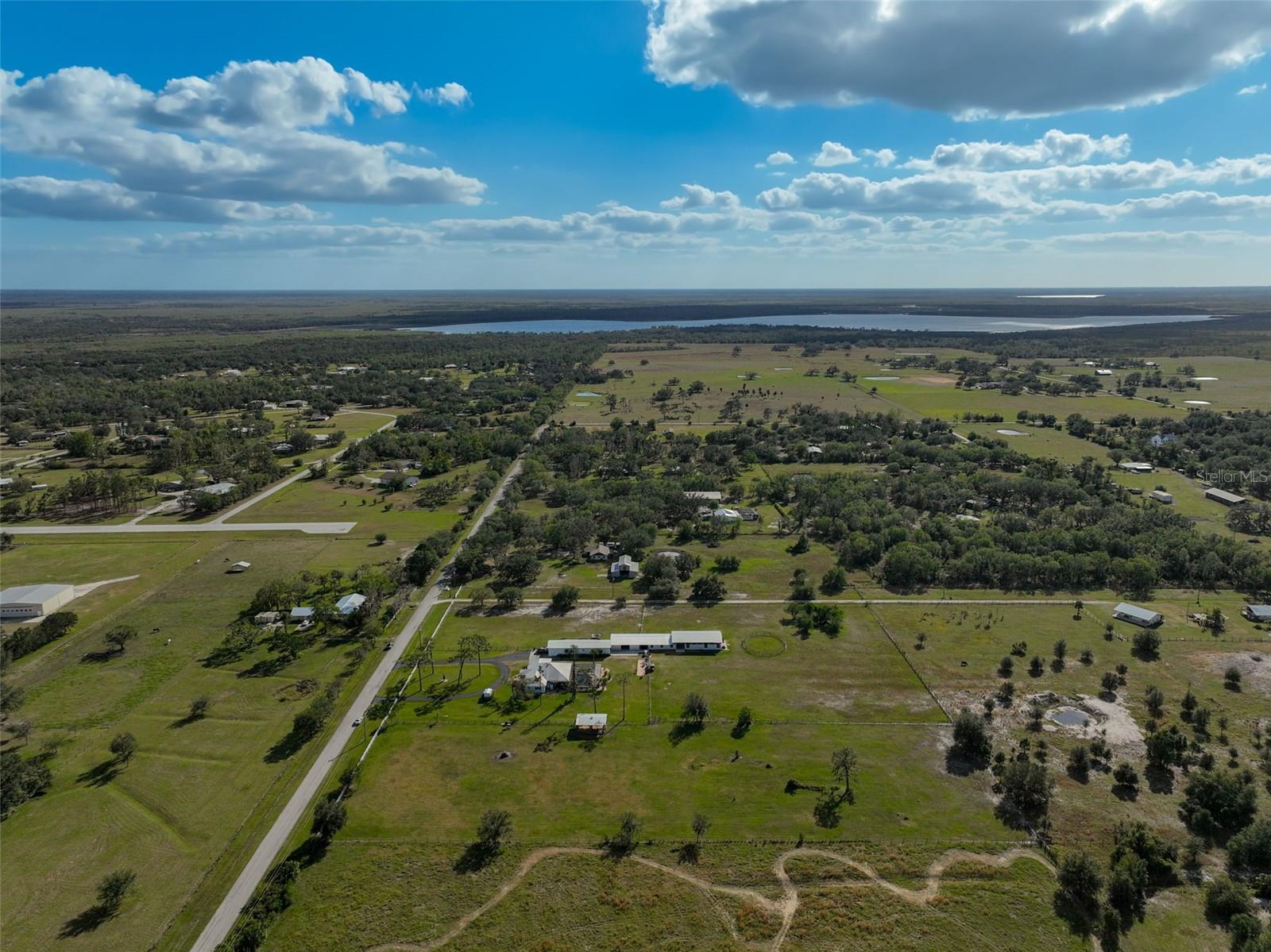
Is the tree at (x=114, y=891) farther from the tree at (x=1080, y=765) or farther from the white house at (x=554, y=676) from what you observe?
the tree at (x=1080, y=765)

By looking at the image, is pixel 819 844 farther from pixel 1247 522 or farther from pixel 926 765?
pixel 1247 522

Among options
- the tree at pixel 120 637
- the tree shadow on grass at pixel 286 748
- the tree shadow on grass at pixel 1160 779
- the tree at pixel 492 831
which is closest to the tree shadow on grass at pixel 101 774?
the tree shadow on grass at pixel 286 748

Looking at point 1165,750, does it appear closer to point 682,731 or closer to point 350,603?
point 682,731

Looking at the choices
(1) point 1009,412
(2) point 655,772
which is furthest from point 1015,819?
(1) point 1009,412

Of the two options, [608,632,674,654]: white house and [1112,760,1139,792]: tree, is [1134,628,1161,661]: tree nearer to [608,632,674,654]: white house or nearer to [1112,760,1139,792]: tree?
[1112,760,1139,792]: tree

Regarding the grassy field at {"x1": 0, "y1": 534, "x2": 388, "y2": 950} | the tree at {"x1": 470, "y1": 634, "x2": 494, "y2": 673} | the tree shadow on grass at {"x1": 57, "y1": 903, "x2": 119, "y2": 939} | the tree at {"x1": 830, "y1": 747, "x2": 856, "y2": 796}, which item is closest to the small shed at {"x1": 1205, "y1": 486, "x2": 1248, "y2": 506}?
the tree at {"x1": 830, "y1": 747, "x2": 856, "y2": 796}
